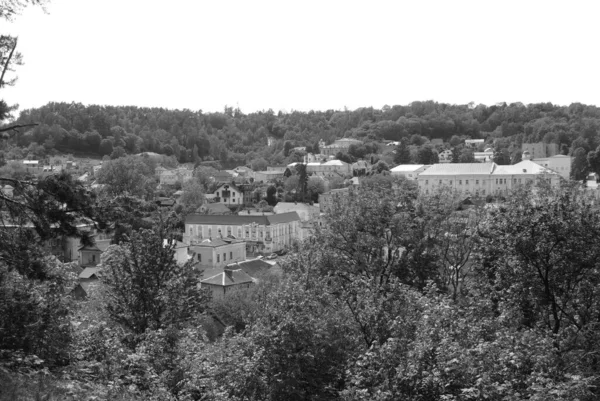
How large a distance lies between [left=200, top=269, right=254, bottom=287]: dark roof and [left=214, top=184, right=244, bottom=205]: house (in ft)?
124

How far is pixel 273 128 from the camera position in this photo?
471 ft

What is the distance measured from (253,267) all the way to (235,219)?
1642cm

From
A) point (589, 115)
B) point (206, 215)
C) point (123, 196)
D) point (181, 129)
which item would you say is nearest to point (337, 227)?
point (123, 196)

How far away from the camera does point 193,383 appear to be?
23.4 ft

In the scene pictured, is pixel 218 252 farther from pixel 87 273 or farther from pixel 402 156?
pixel 402 156

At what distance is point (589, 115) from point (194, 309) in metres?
124

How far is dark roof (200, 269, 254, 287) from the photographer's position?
2630 centimetres

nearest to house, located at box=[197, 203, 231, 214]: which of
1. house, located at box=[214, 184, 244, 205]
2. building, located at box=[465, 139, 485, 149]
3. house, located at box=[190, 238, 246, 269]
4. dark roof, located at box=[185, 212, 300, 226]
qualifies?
house, located at box=[214, 184, 244, 205]

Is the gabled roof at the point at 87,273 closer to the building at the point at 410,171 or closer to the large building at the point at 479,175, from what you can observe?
the large building at the point at 479,175

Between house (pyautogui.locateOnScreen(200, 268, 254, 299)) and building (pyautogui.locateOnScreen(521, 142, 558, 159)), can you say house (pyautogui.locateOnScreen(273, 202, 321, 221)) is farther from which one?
building (pyautogui.locateOnScreen(521, 142, 558, 159))

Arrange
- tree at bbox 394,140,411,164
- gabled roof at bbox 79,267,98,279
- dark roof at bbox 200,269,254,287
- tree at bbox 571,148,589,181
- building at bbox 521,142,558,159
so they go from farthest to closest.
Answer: building at bbox 521,142,558,159 < tree at bbox 394,140,411,164 < tree at bbox 571,148,589,181 < dark roof at bbox 200,269,254,287 < gabled roof at bbox 79,267,98,279

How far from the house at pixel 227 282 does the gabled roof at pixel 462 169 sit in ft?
148

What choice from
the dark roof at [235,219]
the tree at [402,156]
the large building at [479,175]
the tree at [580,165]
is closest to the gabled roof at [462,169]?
the large building at [479,175]

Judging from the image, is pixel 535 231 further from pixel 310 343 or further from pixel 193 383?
pixel 193 383
